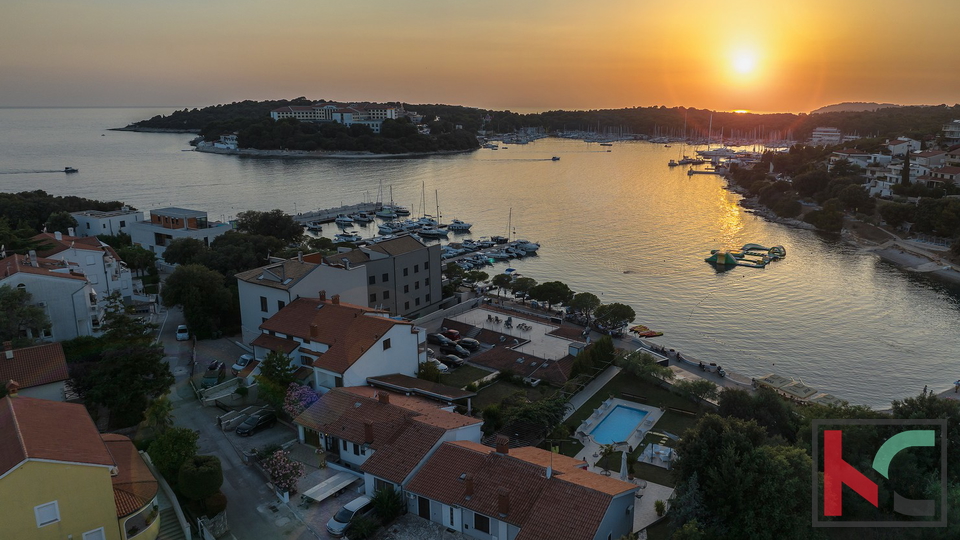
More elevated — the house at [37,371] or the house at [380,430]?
the house at [37,371]

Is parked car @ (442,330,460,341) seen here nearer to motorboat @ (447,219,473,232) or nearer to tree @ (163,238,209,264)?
tree @ (163,238,209,264)

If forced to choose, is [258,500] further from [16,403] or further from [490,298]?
[490,298]

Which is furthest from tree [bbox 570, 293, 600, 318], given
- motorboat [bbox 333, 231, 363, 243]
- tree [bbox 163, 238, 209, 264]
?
motorboat [bbox 333, 231, 363, 243]

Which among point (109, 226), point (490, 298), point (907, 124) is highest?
point (907, 124)

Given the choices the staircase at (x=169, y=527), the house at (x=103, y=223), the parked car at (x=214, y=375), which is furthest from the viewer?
the house at (x=103, y=223)

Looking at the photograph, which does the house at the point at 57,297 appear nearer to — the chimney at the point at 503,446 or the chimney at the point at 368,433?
the chimney at the point at 368,433

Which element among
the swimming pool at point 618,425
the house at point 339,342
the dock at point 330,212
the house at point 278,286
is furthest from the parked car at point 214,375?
the dock at point 330,212

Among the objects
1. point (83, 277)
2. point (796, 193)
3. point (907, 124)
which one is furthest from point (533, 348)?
point (907, 124)
